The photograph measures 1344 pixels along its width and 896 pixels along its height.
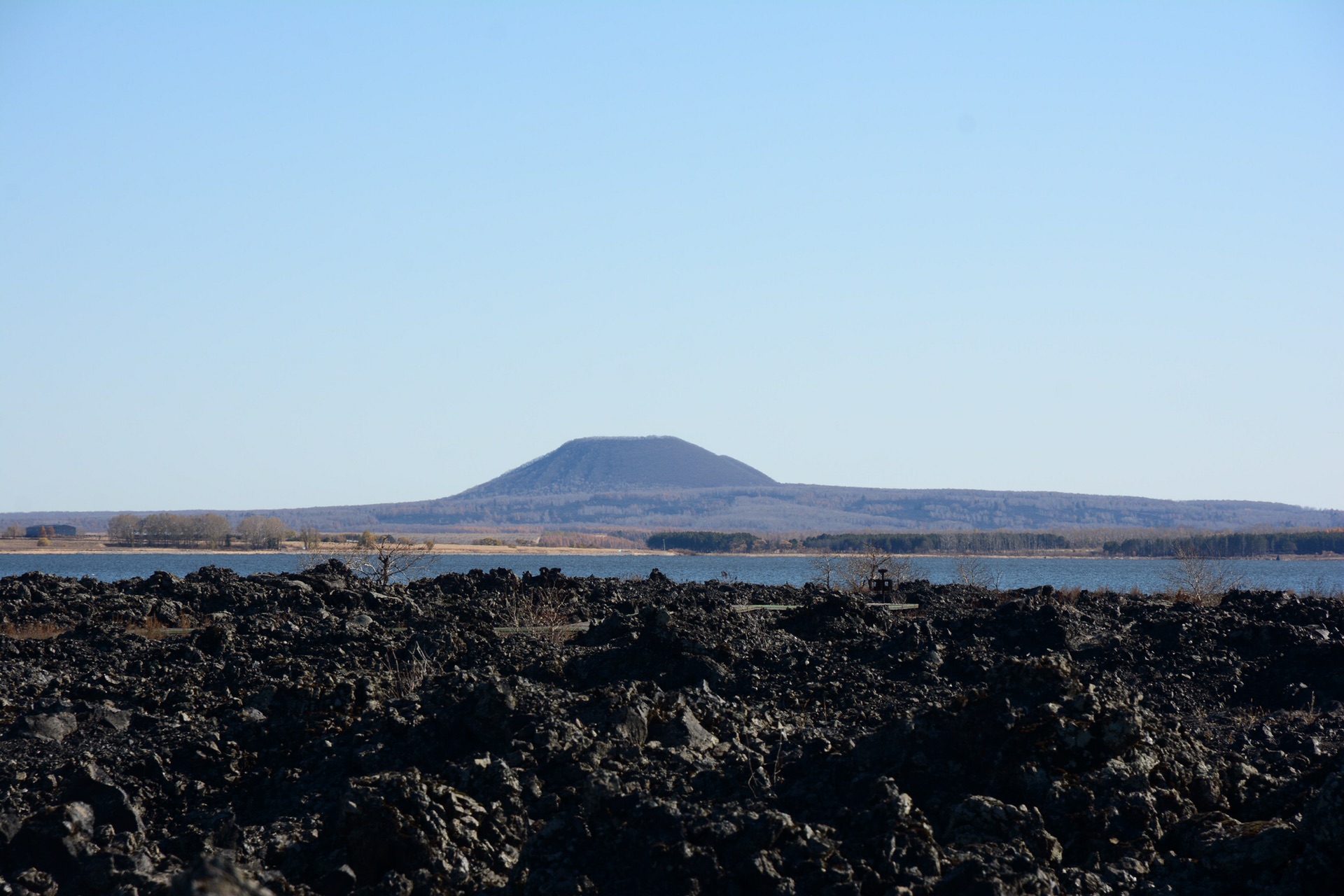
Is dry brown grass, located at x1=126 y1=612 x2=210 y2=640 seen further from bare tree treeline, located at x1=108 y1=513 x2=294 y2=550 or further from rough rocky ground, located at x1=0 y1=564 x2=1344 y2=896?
bare tree treeline, located at x1=108 y1=513 x2=294 y2=550

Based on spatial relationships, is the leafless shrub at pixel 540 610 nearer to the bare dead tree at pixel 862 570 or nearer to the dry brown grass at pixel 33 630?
the dry brown grass at pixel 33 630

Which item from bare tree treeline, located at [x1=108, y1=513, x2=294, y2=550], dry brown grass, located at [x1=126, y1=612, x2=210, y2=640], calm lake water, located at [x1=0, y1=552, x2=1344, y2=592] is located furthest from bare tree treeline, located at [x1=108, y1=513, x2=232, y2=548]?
dry brown grass, located at [x1=126, y1=612, x2=210, y2=640]

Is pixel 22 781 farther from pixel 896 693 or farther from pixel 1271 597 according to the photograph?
pixel 1271 597

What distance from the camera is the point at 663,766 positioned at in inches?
390

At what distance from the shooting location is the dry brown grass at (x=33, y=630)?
19672mm

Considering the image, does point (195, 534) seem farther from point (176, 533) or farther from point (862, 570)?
point (862, 570)

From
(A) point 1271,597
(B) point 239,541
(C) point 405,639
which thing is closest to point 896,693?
(C) point 405,639

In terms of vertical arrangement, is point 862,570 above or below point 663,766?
above

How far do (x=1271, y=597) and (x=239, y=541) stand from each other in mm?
121306

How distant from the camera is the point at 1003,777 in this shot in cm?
951

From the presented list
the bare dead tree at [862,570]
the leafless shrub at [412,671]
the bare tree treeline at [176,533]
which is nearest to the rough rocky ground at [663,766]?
the leafless shrub at [412,671]

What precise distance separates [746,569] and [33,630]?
7180 centimetres

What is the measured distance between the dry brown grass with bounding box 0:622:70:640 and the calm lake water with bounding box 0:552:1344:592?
704 inches

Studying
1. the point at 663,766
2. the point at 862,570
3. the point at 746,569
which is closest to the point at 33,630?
the point at 663,766
